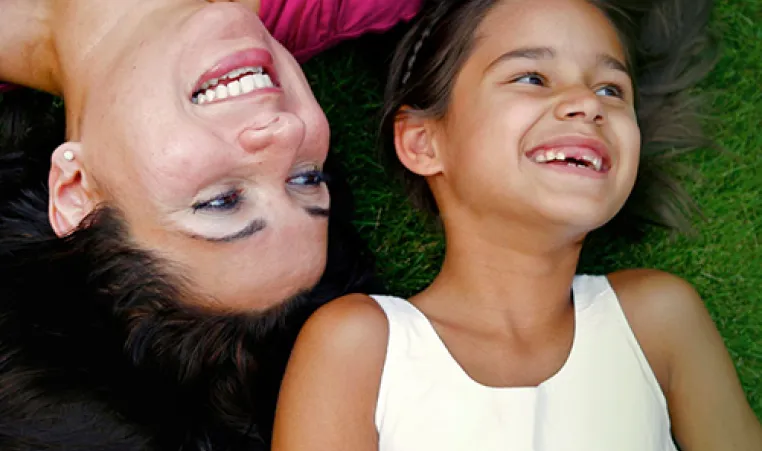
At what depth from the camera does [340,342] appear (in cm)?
213

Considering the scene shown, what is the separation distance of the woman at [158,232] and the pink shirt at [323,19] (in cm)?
26

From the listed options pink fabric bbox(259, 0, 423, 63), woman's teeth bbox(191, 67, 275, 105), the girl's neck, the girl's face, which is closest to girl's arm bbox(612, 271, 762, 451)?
the girl's neck

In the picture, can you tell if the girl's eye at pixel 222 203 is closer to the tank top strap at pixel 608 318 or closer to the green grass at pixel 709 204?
the green grass at pixel 709 204

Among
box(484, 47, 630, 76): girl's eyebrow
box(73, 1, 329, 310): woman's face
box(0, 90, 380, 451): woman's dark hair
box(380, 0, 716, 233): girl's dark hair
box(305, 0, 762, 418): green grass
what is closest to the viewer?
box(73, 1, 329, 310): woman's face

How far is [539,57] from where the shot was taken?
2.15 m

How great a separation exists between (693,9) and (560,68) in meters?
0.90

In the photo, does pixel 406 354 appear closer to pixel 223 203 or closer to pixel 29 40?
pixel 223 203

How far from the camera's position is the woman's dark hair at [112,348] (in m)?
2.04

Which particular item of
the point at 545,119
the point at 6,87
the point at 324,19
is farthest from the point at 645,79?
the point at 6,87

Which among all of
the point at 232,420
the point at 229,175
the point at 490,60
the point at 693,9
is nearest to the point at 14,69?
the point at 229,175

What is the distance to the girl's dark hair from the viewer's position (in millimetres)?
2420

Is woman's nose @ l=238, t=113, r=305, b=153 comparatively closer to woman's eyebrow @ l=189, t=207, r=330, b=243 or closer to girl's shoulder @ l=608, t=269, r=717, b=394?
woman's eyebrow @ l=189, t=207, r=330, b=243

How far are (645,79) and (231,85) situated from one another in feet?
4.99

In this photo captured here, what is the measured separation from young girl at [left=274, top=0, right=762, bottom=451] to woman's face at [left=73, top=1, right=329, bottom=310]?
32 cm
